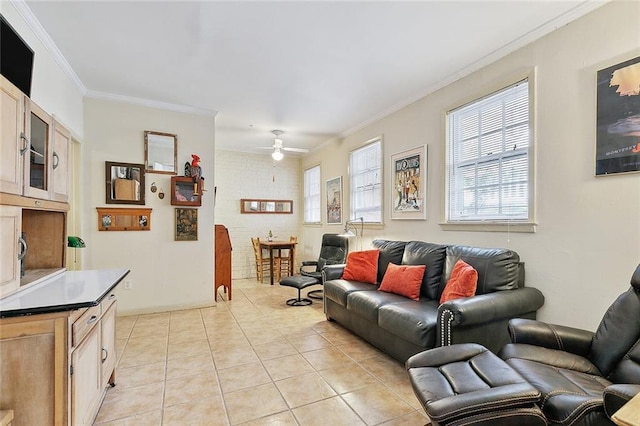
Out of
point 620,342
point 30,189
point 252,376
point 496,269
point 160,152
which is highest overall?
point 160,152

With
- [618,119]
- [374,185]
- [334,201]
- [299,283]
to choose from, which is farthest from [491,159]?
[334,201]

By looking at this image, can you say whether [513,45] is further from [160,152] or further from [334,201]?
[160,152]

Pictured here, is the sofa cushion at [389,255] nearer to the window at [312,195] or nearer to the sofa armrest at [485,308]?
the sofa armrest at [485,308]

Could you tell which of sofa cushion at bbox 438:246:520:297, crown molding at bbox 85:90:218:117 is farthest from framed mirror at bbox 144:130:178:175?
sofa cushion at bbox 438:246:520:297

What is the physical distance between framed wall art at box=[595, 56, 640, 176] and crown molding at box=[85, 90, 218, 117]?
4232mm

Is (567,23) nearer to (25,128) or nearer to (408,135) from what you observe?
(408,135)

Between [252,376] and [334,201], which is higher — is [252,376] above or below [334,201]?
below

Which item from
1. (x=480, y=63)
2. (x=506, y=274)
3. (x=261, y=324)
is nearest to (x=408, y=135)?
(x=480, y=63)

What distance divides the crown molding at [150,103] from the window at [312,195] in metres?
2.70

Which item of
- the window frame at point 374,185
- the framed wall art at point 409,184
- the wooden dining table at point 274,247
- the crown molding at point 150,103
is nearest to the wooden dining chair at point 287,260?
the wooden dining table at point 274,247

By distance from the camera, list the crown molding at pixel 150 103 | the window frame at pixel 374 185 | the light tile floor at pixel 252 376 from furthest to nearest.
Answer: the window frame at pixel 374 185, the crown molding at pixel 150 103, the light tile floor at pixel 252 376

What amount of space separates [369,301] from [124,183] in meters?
3.39

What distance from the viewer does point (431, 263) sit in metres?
3.09

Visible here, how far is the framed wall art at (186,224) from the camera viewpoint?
4.21m
